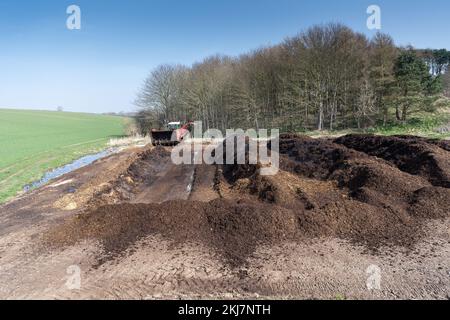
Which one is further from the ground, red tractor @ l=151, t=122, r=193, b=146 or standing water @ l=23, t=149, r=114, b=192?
red tractor @ l=151, t=122, r=193, b=146

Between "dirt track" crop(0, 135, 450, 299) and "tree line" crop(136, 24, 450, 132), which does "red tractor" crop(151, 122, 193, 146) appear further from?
"dirt track" crop(0, 135, 450, 299)

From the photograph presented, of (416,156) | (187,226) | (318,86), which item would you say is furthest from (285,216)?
(318,86)

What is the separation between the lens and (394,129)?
26016 millimetres

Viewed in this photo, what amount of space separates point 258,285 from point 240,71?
3094 cm

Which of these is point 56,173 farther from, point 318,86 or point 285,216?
point 318,86

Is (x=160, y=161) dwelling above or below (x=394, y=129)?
below

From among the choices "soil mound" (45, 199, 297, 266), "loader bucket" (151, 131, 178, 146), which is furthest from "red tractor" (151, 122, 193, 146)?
"soil mound" (45, 199, 297, 266)

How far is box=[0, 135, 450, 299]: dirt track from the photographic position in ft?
16.5

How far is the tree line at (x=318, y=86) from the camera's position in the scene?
88.8ft

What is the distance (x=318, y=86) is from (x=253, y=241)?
2532 cm

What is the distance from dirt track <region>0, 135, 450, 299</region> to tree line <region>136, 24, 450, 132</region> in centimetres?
1865
